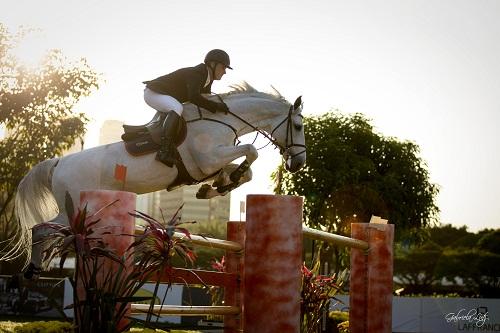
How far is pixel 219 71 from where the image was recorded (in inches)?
218

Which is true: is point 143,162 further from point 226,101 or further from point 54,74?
point 54,74

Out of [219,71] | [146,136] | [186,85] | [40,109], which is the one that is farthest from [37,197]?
[40,109]

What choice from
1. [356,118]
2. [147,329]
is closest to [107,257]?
[147,329]

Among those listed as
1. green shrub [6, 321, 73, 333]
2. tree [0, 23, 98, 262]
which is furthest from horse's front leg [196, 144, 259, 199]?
tree [0, 23, 98, 262]

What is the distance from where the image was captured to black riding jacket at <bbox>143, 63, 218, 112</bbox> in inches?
207

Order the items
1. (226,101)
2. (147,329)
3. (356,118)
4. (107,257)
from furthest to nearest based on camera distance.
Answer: (356,118) < (226,101) < (147,329) < (107,257)

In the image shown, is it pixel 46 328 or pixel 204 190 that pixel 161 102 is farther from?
pixel 46 328

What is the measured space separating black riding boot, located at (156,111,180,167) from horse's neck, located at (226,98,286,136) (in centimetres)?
61

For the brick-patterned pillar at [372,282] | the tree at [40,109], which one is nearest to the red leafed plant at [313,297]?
the brick-patterned pillar at [372,282]

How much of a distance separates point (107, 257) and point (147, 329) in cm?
53

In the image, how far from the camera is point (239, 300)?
440 cm

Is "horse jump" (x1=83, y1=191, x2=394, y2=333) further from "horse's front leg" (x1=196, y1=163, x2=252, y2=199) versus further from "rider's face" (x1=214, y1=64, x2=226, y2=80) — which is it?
"rider's face" (x1=214, y1=64, x2=226, y2=80)

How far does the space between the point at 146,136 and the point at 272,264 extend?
1.98m

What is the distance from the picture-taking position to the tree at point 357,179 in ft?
69.3
